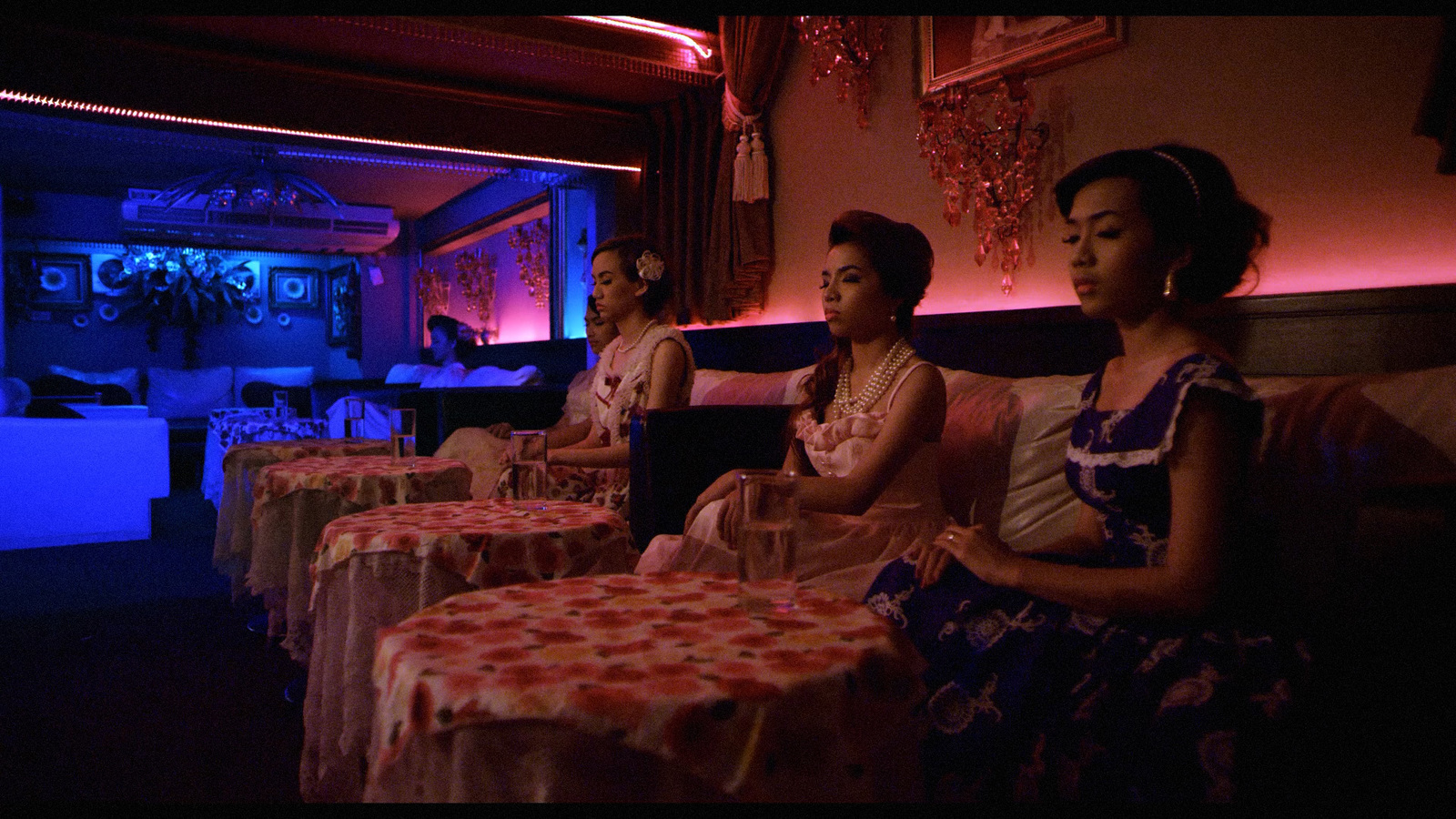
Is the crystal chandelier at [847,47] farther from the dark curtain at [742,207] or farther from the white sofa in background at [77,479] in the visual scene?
the white sofa in background at [77,479]

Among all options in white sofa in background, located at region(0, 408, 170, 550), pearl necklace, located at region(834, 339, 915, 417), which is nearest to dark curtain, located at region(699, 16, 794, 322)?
pearl necklace, located at region(834, 339, 915, 417)

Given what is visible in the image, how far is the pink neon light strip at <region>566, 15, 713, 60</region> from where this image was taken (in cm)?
452

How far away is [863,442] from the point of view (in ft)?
6.56

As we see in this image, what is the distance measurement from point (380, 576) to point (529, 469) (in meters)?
0.40

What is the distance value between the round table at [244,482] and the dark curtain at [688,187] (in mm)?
1869

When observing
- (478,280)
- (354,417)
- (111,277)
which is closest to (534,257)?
(478,280)

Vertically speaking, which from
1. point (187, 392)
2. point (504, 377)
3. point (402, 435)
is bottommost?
point (402, 435)

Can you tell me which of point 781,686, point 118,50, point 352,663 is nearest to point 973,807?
point 781,686

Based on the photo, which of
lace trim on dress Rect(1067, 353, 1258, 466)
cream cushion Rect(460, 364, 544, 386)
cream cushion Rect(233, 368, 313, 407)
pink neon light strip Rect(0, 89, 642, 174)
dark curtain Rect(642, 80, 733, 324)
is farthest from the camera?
cream cushion Rect(233, 368, 313, 407)

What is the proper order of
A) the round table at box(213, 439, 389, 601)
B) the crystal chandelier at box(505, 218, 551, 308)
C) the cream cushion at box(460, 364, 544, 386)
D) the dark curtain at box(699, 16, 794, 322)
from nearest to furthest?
the round table at box(213, 439, 389, 601)
the dark curtain at box(699, 16, 794, 322)
the cream cushion at box(460, 364, 544, 386)
the crystal chandelier at box(505, 218, 551, 308)

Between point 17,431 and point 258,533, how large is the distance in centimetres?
379

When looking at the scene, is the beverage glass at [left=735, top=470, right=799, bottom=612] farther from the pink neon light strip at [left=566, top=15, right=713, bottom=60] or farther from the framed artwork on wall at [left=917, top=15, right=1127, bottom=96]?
the pink neon light strip at [left=566, top=15, right=713, bottom=60]

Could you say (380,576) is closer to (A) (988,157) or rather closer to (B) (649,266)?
(B) (649,266)

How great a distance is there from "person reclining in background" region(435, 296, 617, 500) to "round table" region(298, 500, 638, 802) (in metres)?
1.92
